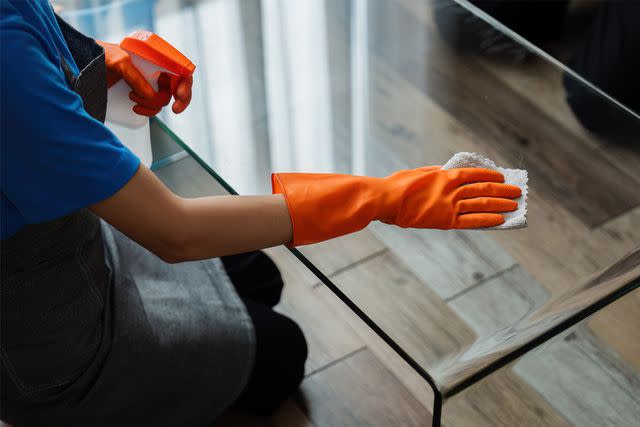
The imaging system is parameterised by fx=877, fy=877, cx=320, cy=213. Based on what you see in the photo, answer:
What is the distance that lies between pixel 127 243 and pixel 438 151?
59 centimetres

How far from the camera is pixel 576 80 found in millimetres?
1588

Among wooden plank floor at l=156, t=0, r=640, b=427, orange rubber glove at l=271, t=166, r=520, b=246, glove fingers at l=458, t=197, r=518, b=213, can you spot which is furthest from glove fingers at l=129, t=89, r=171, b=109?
glove fingers at l=458, t=197, r=518, b=213

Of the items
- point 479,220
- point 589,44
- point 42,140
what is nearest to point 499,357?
point 479,220

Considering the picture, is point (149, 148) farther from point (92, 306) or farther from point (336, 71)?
point (336, 71)

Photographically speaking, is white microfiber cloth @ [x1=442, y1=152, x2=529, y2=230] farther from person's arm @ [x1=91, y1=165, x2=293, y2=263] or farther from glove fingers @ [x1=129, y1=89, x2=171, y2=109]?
glove fingers @ [x1=129, y1=89, x2=171, y2=109]

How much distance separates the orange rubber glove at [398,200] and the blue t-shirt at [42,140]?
24 cm

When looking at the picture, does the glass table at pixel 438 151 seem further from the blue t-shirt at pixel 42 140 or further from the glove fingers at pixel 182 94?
the blue t-shirt at pixel 42 140

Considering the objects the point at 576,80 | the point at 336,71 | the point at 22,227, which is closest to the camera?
the point at 22,227

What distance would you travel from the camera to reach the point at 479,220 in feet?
3.90

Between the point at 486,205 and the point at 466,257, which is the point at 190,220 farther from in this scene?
the point at 466,257

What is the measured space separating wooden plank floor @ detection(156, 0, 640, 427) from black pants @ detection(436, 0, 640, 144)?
0.04 meters

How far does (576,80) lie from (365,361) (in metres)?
0.69

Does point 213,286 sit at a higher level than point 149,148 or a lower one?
lower

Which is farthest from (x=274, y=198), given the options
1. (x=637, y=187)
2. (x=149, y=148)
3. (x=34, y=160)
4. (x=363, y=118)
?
(x=637, y=187)
